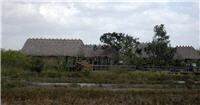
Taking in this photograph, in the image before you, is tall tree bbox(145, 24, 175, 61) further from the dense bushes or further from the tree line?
the dense bushes

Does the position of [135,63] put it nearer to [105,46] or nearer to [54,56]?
[105,46]

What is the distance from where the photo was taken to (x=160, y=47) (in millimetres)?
25000

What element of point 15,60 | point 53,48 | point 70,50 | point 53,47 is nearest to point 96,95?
point 15,60

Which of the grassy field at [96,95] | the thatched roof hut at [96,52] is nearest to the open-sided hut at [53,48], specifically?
the thatched roof hut at [96,52]

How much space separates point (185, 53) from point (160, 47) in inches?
192

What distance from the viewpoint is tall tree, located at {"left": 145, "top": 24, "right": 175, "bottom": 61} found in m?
25.0

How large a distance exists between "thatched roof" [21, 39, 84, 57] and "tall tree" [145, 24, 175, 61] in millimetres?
8691

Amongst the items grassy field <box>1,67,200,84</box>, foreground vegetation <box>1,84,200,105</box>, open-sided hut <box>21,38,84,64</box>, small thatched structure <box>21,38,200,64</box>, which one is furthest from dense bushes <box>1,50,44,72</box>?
foreground vegetation <box>1,84,200,105</box>

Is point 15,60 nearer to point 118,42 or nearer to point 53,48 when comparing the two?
point 53,48

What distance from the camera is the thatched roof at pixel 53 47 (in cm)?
2605

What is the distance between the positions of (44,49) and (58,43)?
1953 millimetres

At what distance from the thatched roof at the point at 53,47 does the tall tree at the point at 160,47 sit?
8691 millimetres

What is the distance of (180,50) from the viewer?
28406mm

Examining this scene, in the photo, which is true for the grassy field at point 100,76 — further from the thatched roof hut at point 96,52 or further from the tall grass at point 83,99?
the tall grass at point 83,99
